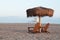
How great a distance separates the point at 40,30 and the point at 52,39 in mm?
4280

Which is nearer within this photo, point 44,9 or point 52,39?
point 52,39

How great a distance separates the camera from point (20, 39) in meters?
12.8

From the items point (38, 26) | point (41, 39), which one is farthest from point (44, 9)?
point (41, 39)

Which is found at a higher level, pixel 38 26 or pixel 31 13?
pixel 31 13

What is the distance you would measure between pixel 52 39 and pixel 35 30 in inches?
156

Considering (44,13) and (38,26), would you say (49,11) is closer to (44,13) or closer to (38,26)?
(44,13)

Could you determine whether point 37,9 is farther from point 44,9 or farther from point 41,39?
point 41,39

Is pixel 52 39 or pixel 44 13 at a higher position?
pixel 44 13

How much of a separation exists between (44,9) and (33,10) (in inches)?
34.6

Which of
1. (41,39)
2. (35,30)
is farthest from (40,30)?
(41,39)

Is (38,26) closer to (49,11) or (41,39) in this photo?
(49,11)

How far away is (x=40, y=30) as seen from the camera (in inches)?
676

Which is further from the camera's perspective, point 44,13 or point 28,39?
point 44,13

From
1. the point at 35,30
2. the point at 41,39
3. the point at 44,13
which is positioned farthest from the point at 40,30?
the point at 41,39
